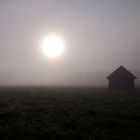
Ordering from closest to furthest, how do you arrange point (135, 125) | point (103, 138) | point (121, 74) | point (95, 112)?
point (103, 138)
point (135, 125)
point (95, 112)
point (121, 74)

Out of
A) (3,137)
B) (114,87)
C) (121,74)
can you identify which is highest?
(121,74)

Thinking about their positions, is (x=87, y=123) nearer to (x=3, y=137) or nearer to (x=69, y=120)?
(x=69, y=120)

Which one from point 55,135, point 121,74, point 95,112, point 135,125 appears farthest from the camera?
point 121,74

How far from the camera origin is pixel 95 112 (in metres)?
18.5

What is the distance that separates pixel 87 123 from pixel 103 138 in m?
3.52

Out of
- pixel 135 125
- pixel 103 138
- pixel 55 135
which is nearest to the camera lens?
pixel 103 138

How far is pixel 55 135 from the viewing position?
11234 millimetres

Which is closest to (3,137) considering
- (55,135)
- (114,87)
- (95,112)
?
(55,135)

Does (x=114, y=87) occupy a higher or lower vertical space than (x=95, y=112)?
higher

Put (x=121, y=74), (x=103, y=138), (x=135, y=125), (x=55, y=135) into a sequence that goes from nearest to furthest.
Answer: (x=103, y=138)
(x=55, y=135)
(x=135, y=125)
(x=121, y=74)

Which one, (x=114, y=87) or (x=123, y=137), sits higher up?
(x=114, y=87)

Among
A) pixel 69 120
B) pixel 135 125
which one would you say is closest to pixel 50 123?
pixel 69 120

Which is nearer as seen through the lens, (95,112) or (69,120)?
(69,120)

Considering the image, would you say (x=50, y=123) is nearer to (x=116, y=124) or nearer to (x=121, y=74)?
(x=116, y=124)
